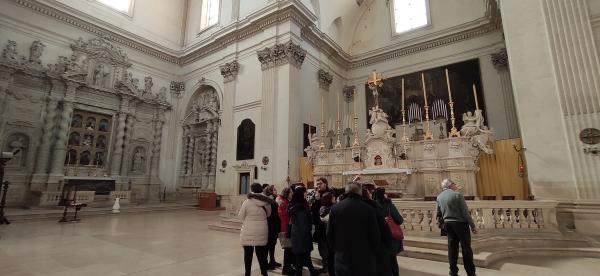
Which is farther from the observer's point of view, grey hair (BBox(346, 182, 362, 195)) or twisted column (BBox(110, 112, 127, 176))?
twisted column (BBox(110, 112, 127, 176))

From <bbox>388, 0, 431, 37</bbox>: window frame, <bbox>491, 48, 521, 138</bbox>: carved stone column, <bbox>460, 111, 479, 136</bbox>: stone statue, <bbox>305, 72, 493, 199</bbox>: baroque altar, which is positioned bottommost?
<bbox>305, 72, 493, 199</bbox>: baroque altar

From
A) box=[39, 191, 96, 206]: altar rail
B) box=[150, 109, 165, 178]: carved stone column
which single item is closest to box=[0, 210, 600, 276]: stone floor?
box=[39, 191, 96, 206]: altar rail

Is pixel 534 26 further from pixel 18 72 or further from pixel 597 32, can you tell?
pixel 18 72

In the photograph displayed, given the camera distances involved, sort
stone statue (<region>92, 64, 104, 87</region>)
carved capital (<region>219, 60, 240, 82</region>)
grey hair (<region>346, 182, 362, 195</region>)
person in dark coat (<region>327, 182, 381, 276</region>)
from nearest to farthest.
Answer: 1. person in dark coat (<region>327, 182, 381, 276</region>)
2. grey hair (<region>346, 182, 362, 195</region>)
3. stone statue (<region>92, 64, 104, 87</region>)
4. carved capital (<region>219, 60, 240, 82</region>)

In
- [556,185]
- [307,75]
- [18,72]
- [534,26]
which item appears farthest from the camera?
[307,75]

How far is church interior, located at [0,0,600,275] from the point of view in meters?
5.80

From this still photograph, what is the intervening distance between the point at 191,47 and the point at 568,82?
707 inches

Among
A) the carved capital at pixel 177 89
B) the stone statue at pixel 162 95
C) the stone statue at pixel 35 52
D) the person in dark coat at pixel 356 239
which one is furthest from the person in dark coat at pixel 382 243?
the carved capital at pixel 177 89

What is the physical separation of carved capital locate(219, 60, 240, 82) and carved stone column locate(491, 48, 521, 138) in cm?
1254

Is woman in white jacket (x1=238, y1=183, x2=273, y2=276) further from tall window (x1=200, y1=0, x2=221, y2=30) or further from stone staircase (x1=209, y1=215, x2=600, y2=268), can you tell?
tall window (x1=200, y1=0, x2=221, y2=30)

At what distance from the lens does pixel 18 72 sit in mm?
12477

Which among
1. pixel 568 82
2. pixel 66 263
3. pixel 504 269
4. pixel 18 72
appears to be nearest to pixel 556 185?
pixel 568 82

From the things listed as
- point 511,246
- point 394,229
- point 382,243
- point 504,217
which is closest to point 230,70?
point 504,217

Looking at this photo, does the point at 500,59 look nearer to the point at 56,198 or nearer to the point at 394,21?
the point at 394,21
